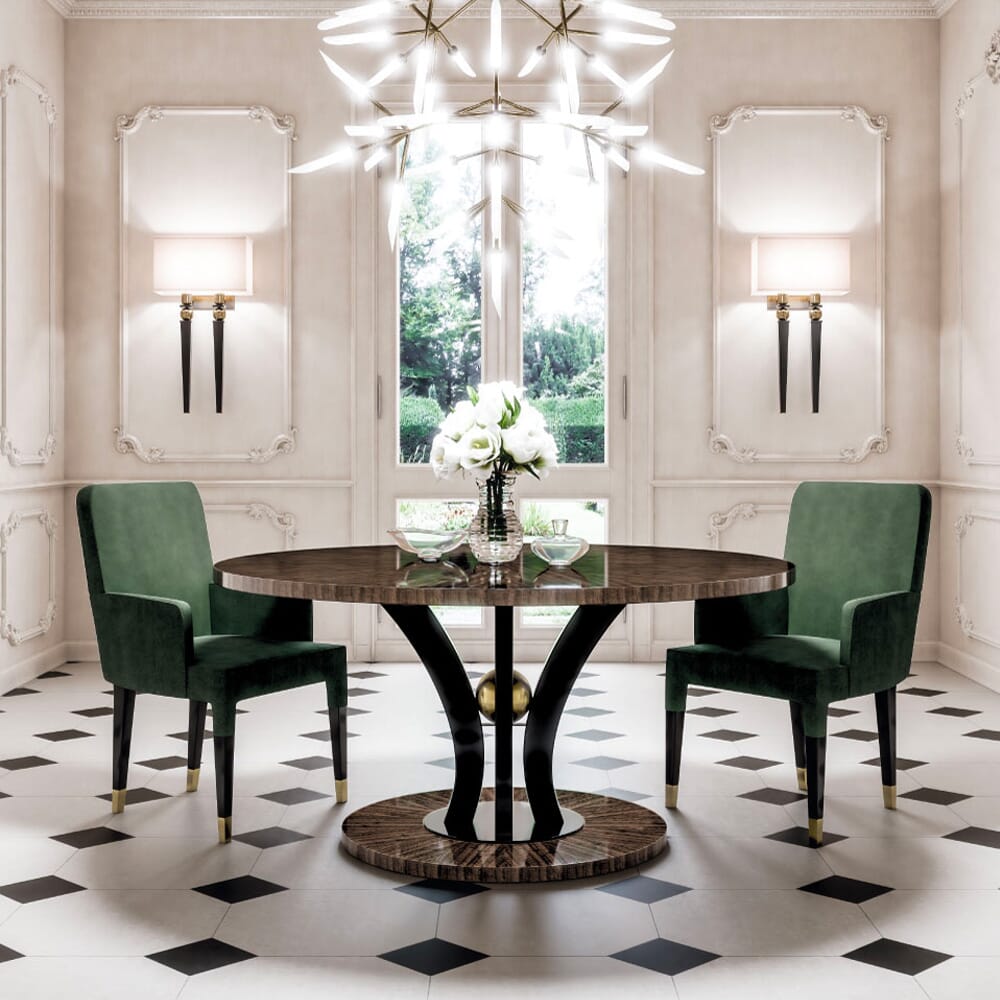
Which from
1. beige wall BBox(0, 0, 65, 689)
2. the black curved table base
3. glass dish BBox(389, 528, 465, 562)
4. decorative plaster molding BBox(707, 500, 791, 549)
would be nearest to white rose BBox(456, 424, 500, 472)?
glass dish BBox(389, 528, 465, 562)

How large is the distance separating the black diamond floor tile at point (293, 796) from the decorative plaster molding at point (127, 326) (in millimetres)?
2528

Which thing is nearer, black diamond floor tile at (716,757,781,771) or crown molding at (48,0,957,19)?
black diamond floor tile at (716,757,781,771)

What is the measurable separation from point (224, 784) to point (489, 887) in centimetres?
74

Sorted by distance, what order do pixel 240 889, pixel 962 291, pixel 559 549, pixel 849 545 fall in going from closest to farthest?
pixel 240 889 < pixel 559 549 < pixel 849 545 < pixel 962 291

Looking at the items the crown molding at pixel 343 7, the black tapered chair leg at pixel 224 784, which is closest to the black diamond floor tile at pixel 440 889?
the black tapered chair leg at pixel 224 784

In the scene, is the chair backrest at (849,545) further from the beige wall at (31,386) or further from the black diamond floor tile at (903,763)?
→ the beige wall at (31,386)

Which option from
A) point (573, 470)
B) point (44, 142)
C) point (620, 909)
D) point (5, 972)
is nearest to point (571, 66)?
point (620, 909)

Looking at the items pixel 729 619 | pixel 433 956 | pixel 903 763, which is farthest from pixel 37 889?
pixel 903 763

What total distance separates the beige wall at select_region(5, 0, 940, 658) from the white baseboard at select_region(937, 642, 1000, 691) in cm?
43

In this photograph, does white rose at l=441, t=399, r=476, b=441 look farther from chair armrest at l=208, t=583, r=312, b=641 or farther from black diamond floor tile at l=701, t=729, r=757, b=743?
black diamond floor tile at l=701, t=729, r=757, b=743

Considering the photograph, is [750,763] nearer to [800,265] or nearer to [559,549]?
[559,549]

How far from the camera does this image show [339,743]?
3.60 meters

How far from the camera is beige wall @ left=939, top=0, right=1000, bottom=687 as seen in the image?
5.36 metres

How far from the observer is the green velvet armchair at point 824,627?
3.23 meters
